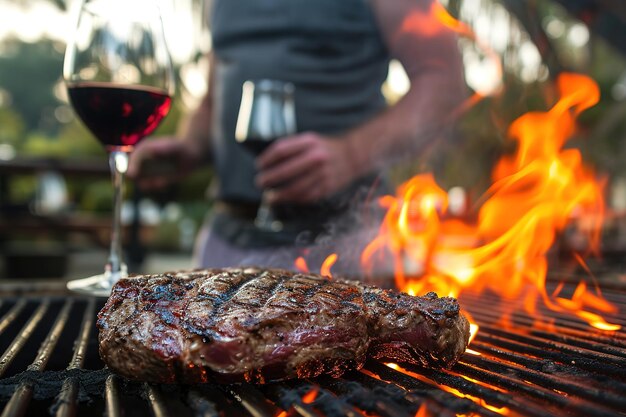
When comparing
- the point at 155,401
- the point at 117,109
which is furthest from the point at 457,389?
the point at 117,109

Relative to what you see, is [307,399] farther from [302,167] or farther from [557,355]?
[302,167]

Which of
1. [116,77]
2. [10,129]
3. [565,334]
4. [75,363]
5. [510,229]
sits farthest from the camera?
[10,129]

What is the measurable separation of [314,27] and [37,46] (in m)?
32.8

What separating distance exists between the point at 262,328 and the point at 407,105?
5.97 feet

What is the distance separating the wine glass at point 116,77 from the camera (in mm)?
1696

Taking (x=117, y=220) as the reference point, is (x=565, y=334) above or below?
below

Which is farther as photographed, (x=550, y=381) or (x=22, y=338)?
(x=22, y=338)

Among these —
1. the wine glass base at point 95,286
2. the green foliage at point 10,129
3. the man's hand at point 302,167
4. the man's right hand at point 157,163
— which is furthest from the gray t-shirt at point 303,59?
the green foliage at point 10,129

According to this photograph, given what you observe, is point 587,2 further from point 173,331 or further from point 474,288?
point 173,331

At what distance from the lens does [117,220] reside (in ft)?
5.88

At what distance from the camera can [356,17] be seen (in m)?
2.79

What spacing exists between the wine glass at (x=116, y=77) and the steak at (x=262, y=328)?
0.51 meters

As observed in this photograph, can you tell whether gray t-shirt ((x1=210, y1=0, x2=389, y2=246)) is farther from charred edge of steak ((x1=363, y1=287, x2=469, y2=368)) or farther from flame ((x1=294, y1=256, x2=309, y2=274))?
charred edge of steak ((x1=363, y1=287, x2=469, y2=368))

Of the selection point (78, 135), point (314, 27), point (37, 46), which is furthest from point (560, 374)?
point (37, 46)
